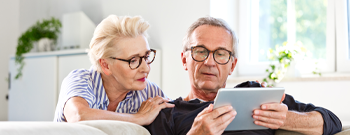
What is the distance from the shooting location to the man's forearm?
1123 millimetres

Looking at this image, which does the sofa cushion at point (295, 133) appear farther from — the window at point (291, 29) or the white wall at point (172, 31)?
the white wall at point (172, 31)

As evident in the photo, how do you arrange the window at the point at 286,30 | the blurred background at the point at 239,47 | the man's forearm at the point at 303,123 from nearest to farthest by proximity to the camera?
the man's forearm at the point at 303,123 → the blurred background at the point at 239,47 → the window at the point at 286,30

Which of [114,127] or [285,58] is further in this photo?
[285,58]

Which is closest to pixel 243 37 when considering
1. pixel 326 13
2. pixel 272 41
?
pixel 272 41

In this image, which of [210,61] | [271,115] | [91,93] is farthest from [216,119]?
[91,93]

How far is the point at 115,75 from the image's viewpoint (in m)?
1.47

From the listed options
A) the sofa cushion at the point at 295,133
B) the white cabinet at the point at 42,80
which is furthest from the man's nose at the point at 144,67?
the white cabinet at the point at 42,80

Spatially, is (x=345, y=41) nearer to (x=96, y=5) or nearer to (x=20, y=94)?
(x=96, y=5)

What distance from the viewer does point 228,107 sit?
979 mm

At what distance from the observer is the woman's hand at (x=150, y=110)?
4.07 ft

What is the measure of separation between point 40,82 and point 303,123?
2.63m

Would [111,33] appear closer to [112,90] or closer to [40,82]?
[112,90]

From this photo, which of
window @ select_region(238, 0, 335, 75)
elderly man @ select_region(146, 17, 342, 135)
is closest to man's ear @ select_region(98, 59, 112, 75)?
elderly man @ select_region(146, 17, 342, 135)

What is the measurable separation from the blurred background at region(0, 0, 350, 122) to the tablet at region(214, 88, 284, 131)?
143 cm
